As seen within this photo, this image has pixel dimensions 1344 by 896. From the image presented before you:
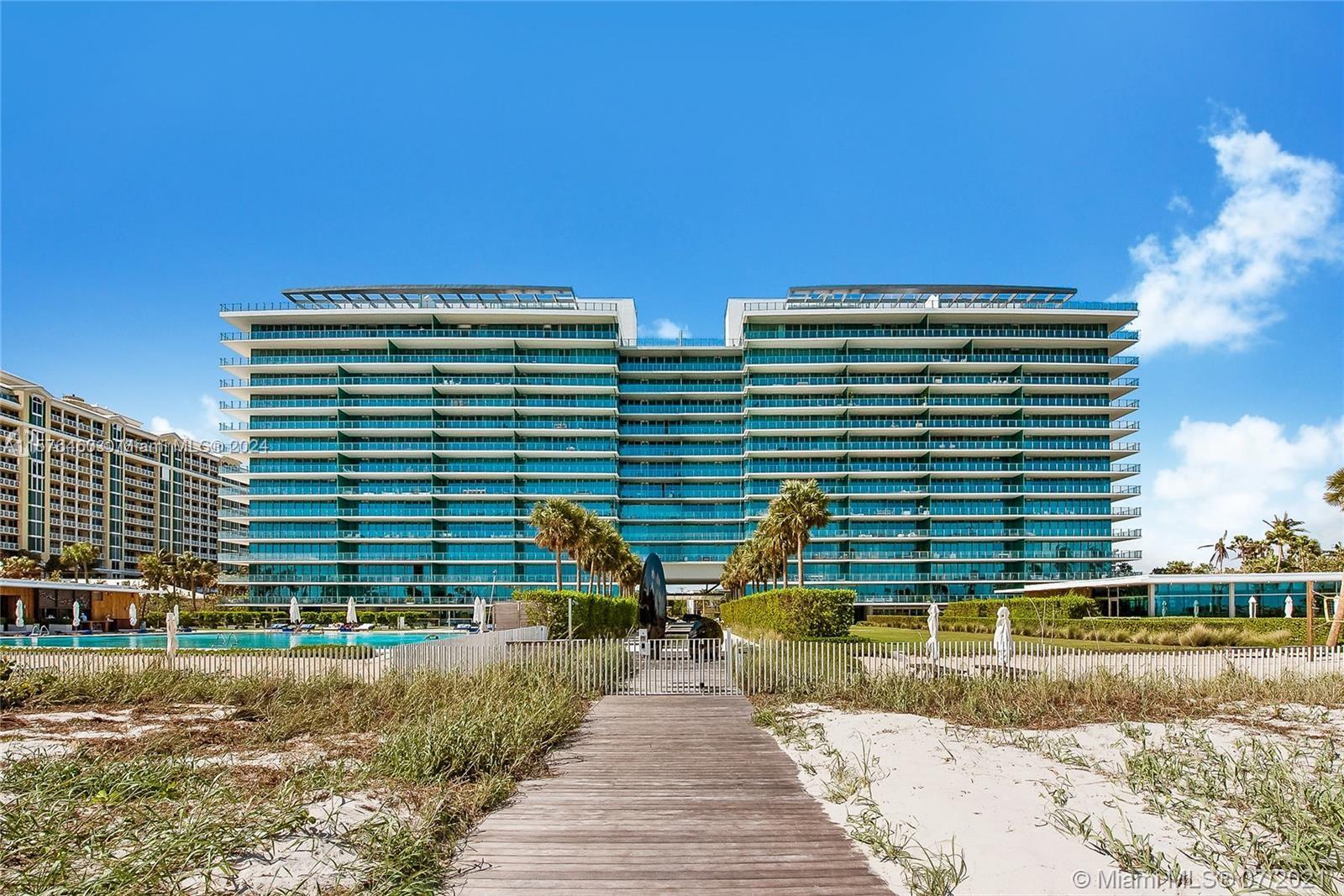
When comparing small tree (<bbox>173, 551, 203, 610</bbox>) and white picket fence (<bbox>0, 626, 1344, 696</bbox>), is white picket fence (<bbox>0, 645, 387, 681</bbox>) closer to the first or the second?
white picket fence (<bbox>0, 626, 1344, 696</bbox>)

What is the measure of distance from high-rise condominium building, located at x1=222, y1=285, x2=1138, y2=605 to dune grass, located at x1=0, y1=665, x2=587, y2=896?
2724 inches

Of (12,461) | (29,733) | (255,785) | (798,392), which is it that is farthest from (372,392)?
(255,785)

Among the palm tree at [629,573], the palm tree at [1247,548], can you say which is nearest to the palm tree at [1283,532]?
the palm tree at [1247,548]

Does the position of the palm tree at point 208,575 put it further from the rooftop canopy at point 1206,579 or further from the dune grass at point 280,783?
the dune grass at point 280,783

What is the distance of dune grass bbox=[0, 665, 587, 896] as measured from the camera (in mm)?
7023

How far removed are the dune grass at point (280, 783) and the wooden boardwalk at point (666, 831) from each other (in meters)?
0.49

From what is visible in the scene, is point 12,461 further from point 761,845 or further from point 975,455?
point 761,845

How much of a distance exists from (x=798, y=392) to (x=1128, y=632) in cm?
4936

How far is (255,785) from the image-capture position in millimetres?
9602

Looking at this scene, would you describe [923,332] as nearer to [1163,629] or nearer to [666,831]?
[1163,629]

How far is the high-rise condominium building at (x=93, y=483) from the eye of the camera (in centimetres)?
10812

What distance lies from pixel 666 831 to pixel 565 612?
23334 mm

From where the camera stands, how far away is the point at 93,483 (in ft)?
402

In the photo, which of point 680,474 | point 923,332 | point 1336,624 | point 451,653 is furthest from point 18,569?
point 1336,624
